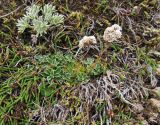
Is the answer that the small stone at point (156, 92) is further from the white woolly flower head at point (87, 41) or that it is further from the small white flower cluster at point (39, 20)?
the small white flower cluster at point (39, 20)

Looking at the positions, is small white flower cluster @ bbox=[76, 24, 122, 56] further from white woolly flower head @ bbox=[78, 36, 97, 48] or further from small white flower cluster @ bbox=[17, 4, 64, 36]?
small white flower cluster @ bbox=[17, 4, 64, 36]

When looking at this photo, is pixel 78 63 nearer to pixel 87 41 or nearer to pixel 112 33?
pixel 87 41

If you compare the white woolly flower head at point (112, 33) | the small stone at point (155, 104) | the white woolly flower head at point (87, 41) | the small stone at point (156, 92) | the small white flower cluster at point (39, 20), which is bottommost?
the small stone at point (155, 104)

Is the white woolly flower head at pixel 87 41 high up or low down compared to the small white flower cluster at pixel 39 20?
down

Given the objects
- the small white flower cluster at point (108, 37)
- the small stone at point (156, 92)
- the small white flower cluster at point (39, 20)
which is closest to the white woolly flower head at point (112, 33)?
the small white flower cluster at point (108, 37)

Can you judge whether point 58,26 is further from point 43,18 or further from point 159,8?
point 159,8

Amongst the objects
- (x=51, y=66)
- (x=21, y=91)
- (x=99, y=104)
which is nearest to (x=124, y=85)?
(x=99, y=104)

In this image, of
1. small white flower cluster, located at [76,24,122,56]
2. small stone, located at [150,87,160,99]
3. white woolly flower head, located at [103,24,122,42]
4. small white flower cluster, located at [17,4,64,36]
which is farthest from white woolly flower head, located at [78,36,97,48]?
small stone, located at [150,87,160,99]

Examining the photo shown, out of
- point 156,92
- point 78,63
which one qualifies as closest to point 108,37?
point 78,63
